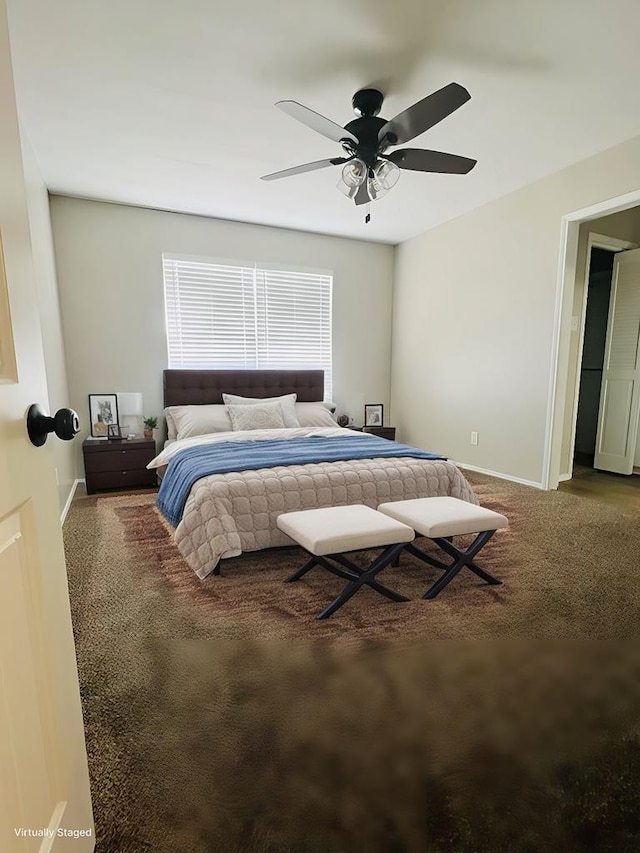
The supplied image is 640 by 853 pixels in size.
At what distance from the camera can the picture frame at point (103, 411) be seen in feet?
14.1

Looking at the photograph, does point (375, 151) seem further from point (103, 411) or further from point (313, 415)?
point (103, 411)

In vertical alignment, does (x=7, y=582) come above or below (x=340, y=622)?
above

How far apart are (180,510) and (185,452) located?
0.70 meters

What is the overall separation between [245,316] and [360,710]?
169 inches

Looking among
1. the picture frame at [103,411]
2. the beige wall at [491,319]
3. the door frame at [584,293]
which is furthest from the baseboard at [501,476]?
the picture frame at [103,411]

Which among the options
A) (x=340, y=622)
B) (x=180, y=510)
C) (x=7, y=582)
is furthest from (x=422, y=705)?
(x=180, y=510)

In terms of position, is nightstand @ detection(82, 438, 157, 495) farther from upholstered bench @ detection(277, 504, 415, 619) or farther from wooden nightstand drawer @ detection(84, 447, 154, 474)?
upholstered bench @ detection(277, 504, 415, 619)

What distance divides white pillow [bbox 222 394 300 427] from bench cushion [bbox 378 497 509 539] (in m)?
2.20

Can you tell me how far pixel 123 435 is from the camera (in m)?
4.40

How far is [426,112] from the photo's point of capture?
212 centimetres

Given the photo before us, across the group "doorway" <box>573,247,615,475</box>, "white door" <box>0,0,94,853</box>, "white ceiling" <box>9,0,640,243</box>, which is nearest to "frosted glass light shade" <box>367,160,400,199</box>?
"white ceiling" <box>9,0,640,243</box>

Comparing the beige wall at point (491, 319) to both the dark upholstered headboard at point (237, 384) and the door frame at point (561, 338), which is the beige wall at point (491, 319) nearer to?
the door frame at point (561, 338)

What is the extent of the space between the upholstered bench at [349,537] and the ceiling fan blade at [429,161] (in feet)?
6.63

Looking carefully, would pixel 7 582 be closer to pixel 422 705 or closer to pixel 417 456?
pixel 422 705
